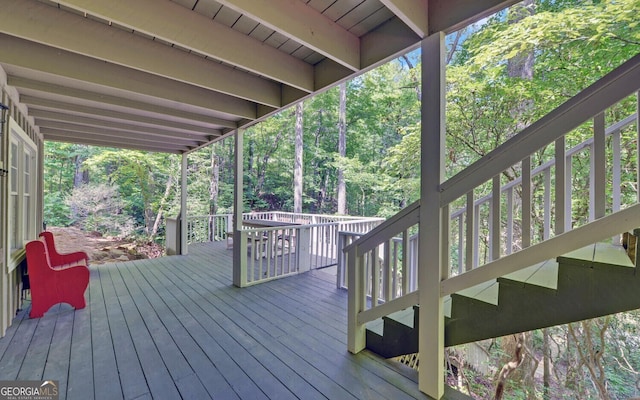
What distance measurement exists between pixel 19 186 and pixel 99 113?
4.07 ft

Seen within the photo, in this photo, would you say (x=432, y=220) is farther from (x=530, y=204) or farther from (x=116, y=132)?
(x=116, y=132)

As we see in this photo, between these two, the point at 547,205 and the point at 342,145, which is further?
the point at 342,145

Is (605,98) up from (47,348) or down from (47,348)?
up

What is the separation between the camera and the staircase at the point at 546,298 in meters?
1.34

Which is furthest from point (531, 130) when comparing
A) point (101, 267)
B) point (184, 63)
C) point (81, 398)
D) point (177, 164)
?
point (177, 164)

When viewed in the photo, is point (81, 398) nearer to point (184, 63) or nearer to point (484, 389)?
point (184, 63)

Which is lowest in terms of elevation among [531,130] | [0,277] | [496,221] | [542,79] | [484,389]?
[484,389]

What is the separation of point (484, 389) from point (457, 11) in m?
5.20

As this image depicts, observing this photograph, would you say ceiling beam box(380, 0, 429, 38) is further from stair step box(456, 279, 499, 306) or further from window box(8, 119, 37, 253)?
window box(8, 119, 37, 253)

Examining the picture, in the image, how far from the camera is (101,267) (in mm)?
5242

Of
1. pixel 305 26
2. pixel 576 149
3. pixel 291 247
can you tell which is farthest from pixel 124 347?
pixel 576 149

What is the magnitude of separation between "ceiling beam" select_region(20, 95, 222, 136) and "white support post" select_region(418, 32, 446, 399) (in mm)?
3833

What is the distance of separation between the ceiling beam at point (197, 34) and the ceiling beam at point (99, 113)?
6.04ft

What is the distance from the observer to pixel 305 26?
207cm
